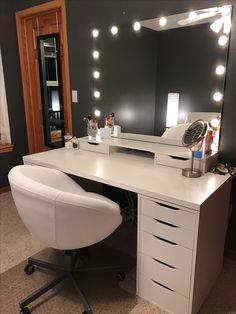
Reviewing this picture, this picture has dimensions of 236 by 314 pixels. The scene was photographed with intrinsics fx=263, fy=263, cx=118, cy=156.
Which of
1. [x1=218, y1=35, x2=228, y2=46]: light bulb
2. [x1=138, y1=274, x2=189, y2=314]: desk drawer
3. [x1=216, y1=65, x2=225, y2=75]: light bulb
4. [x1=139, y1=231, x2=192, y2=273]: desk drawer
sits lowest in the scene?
[x1=138, y1=274, x2=189, y2=314]: desk drawer

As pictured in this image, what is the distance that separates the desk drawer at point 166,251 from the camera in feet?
4.48

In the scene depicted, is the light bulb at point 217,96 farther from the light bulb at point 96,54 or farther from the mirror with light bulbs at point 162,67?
the light bulb at point 96,54

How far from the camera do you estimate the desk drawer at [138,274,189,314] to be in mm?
1451

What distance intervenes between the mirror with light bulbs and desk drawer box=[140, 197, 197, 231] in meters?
0.79

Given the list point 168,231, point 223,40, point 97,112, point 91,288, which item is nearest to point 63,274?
point 91,288

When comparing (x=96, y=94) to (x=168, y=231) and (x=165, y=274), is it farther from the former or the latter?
(x=165, y=274)

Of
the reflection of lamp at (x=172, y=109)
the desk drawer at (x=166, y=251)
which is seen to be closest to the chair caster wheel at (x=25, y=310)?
the desk drawer at (x=166, y=251)

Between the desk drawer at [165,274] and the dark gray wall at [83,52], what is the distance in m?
0.76

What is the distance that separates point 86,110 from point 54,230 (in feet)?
5.12

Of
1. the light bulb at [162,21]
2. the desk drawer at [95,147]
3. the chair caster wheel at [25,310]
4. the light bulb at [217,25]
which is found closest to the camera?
the chair caster wheel at [25,310]

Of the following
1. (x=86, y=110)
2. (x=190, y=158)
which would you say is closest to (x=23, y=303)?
(x=190, y=158)

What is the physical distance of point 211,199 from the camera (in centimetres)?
138

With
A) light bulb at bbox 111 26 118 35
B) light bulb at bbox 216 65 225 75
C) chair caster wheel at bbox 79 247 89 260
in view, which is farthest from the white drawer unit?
light bulb at bbox 111 26 118 35

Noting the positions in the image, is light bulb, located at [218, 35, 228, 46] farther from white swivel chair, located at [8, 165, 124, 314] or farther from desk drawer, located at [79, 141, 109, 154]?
white swivel chair, located at [8, 165, 124, 314]
